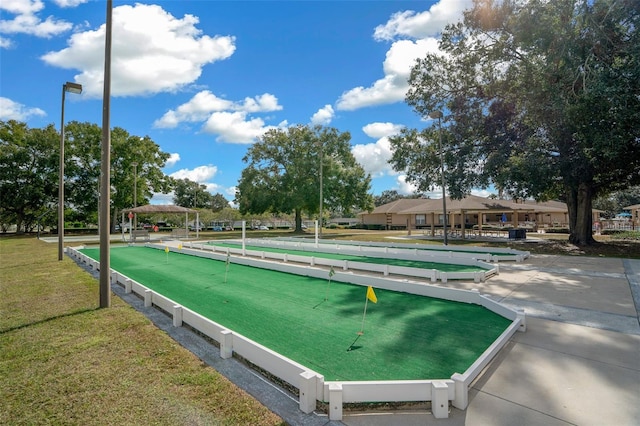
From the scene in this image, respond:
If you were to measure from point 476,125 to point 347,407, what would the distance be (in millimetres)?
19140

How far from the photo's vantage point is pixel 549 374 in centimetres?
337

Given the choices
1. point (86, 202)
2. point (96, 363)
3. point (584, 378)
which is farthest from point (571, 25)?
point (86, 202)

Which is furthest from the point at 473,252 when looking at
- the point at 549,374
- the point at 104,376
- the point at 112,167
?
→ the point at 112,167

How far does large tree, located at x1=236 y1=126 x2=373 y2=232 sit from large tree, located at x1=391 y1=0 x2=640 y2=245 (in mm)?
13265

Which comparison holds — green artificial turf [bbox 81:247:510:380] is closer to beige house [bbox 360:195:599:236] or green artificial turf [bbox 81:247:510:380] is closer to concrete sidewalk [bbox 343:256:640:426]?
concrete sidewalk [bbox 343:256:640:426]

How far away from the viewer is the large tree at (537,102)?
1146 centimetres

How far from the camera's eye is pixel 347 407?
2.88m

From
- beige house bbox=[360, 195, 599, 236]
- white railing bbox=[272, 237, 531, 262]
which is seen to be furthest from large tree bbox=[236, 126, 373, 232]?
white railing bbox=[272, 237, 531, 262]

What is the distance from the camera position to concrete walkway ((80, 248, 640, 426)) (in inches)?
106

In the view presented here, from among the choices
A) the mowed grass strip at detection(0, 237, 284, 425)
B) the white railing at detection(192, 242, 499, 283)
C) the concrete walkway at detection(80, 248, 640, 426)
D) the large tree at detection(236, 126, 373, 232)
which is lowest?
the mowed grass strip at detection(0, 237, 284, 425)

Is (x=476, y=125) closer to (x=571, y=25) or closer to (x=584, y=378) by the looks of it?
(x=571, y=25)

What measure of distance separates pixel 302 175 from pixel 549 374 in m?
31.2

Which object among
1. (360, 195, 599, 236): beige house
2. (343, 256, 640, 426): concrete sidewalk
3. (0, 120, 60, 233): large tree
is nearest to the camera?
(343, 256, 640, 426): concrete sidewalk

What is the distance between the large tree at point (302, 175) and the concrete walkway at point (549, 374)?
88.4 ft
